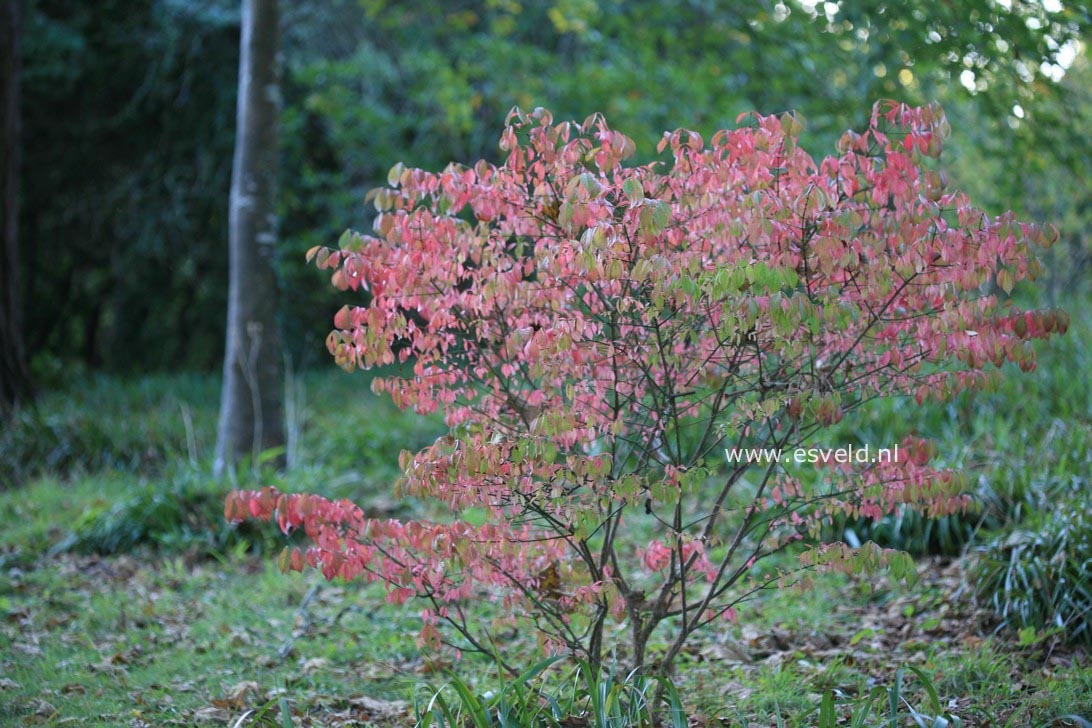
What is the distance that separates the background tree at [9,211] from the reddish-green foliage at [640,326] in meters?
6.01

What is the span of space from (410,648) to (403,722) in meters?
0.80

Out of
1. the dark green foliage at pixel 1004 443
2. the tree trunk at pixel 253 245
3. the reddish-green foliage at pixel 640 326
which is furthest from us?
the tree trunk at pixel 253 245

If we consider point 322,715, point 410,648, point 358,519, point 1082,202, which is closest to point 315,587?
point 410,648

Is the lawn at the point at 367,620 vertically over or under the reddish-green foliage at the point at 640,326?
under

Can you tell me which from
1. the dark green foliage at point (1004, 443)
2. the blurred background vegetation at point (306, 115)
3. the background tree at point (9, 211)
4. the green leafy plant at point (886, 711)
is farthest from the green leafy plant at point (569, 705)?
the blurred background vegetation at point (306, 115)

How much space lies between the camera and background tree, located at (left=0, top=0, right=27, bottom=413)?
7734 mm

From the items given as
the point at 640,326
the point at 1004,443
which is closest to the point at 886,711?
the point at 640,326

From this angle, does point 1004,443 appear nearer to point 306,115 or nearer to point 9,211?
point 9,211

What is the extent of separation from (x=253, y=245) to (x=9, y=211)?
123 inches

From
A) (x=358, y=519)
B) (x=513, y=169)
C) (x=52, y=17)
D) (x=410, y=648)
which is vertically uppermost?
(x=52, y=17)

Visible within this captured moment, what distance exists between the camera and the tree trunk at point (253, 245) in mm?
6258

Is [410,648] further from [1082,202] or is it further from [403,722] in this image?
[1082,202]

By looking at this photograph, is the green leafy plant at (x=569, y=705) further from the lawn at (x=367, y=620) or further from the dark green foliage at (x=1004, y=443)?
the dark green foliage at (x=1004, y=443)

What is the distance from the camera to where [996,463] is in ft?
15.9
